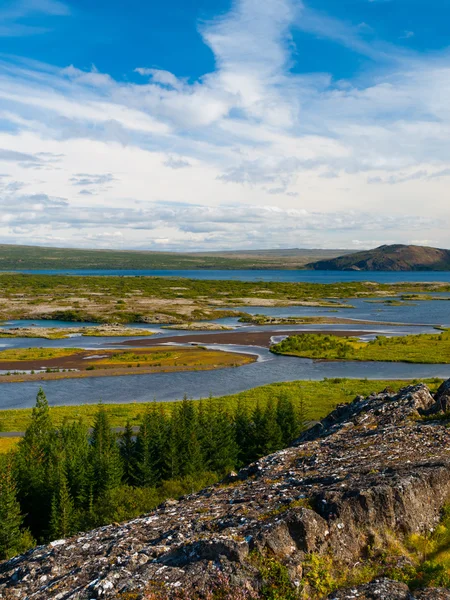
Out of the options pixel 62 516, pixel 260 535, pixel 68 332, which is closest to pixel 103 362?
pixel 68 332

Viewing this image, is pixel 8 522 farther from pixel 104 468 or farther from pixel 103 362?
pixel 103 362

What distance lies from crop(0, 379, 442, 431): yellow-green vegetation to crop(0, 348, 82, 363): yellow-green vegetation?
36.1 m

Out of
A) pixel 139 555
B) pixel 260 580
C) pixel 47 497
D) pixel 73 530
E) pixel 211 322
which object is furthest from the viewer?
pixel 211 322

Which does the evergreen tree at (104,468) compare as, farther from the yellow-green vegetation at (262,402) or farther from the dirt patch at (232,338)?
the dirt patch at (232,338)

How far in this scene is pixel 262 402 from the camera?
228ft

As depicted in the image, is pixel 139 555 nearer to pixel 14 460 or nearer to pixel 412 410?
pixel 412 410

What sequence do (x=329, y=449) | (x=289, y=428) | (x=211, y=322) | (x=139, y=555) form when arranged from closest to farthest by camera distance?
(x=139, y=555) < (x=329, y=449) < (x=289, y=428) < (x=211, y=322)

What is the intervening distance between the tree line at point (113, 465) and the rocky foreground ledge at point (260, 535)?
18.5 metres

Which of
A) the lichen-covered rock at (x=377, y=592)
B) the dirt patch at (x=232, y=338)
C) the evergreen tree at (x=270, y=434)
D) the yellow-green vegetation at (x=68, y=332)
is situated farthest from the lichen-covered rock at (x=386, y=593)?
the yellow-green vegetation at (x=68, y=332)

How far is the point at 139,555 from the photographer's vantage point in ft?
48.3

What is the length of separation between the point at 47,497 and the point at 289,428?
24.4m

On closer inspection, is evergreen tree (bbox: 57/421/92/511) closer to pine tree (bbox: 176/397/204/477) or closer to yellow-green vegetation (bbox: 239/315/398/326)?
pine tree (bbox: 176/397/204/477)

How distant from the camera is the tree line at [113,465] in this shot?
37.2 metres

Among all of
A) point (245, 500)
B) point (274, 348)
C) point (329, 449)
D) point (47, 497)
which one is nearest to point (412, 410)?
point (329, 449)
